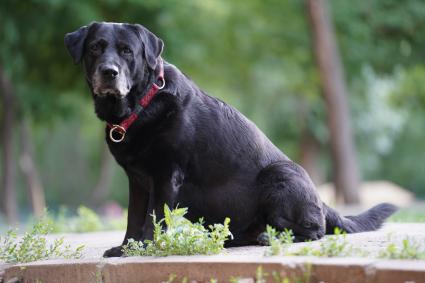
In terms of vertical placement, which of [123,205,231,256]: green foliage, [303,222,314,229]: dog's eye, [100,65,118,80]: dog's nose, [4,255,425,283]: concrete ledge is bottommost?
[4,255,425,283]: concrete ledge

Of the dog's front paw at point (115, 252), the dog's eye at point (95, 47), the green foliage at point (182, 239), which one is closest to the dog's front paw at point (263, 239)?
the green foliage at point (182, 239)

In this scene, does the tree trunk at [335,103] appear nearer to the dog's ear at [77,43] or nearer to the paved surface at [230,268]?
the paved surface at [230,268]

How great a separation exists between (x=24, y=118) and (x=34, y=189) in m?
Answer: 1.96

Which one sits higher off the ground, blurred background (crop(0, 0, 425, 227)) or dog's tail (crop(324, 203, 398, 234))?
blurred background (crop(0, 0, 425, 227))

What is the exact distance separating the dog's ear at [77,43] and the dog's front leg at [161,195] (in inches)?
44.3

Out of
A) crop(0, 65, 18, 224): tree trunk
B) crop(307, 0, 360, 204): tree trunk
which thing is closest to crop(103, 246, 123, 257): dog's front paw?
crop(307, 0, 360, 204): tree trunk

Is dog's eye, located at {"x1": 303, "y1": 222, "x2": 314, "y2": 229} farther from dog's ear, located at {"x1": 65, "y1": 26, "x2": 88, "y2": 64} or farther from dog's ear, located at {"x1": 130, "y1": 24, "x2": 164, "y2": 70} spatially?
dog's ear, located at {"x1": 65, "y1": 26, "x2": 88, "y2": 64}

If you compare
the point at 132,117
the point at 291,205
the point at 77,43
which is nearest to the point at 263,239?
the point at 291,205

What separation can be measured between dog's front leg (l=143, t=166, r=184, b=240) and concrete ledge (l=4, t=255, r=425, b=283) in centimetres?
49

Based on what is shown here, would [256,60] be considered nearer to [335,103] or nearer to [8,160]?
[335,103]

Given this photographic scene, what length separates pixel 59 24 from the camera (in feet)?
60.6

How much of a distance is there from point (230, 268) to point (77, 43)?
2284 mm

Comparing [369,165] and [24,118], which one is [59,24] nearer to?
[24,118]

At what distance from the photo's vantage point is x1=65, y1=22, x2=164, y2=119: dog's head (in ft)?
18.4
